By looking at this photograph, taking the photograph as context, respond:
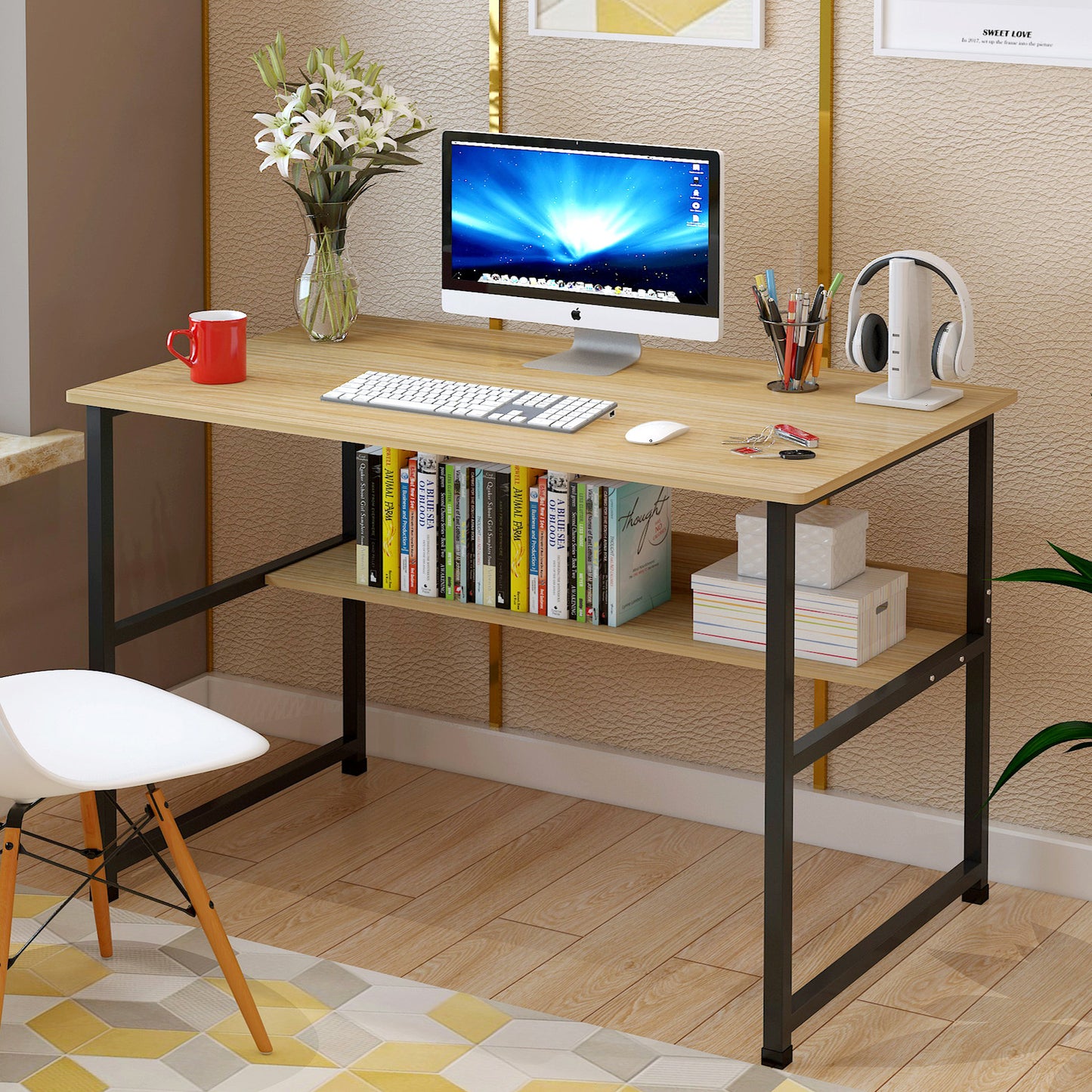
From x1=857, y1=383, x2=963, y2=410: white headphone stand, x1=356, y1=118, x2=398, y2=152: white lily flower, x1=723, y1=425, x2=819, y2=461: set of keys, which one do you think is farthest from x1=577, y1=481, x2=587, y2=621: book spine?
x1=356, y1=118, x2=398, y2=152: white lily flower

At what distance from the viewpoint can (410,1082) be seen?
2438 mm

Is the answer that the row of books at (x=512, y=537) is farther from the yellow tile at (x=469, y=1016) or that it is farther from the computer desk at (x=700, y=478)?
the yellow tile at (x=469, y=1016)

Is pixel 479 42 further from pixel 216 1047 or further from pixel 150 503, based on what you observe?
pixel 216 1047

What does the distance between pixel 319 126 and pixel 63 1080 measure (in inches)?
59.8

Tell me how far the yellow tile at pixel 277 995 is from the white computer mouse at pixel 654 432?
0.95 meters

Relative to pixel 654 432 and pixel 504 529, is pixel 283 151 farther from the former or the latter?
pixel 654 432

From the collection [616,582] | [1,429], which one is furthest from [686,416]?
[1,429]

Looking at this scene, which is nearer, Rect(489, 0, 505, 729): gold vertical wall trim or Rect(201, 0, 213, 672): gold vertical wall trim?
Rect(489, 0, 505, 729): gold vertical wall trim

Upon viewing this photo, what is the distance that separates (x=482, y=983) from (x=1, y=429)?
1.36 metres

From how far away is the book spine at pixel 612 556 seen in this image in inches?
110

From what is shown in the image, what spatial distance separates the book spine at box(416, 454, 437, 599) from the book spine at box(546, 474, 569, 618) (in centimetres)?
22

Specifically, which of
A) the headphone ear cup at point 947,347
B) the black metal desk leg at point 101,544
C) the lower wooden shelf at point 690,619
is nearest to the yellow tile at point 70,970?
the black metal desk leg at point 101,544

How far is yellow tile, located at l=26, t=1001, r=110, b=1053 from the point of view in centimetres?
254

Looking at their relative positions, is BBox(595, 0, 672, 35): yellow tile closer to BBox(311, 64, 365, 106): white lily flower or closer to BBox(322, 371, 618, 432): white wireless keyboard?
BBox(311, 64, 365, 106): white lily flower
